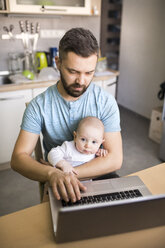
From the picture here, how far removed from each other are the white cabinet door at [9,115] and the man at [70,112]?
1.06m

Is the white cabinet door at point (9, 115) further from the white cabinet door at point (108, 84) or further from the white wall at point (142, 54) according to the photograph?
the white wall at point (142, 54)

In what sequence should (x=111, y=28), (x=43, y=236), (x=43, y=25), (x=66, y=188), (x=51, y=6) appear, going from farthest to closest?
(x=111, y=28), (x=43, y=25), (x=51, y=6), (x=66, y=188), (x=43, y=236)

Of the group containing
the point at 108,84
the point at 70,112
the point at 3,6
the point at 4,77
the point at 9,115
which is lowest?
the point at 9,115

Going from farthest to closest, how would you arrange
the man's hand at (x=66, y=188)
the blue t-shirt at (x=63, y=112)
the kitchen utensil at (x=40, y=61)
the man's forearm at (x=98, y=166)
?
1. the kitchen utensil at (x=40, y=61)
2. the blue t-shirt at (x=63, y=112)
3. the man's forearm at (x=98, y=166)
4. the man's hand at (x=66, y=188)

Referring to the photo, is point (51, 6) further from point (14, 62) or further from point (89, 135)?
point (89, 135)

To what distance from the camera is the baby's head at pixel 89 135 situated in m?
1.20

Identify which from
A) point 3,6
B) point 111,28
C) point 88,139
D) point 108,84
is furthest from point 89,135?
point 111,28

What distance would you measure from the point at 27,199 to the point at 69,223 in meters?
1.61

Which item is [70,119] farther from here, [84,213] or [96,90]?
[84,213]

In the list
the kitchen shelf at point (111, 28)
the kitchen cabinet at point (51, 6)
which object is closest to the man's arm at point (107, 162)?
the kitchen cabinet at point (51, 6)

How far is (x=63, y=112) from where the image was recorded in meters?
1.28

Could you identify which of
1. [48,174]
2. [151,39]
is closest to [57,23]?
[151,39]

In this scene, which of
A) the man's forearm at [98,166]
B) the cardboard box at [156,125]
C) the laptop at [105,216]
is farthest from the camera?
the cardboard box at [156,125]

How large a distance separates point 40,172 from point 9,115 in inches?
56.7
